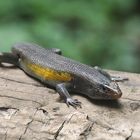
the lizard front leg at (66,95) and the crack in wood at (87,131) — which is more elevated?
the crack in wood at (87,131)

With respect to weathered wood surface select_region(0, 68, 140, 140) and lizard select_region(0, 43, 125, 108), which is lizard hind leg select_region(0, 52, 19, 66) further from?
weathered wood surface select_region(0, 68, 140, 140)

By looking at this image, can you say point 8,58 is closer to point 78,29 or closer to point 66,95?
point 66,95

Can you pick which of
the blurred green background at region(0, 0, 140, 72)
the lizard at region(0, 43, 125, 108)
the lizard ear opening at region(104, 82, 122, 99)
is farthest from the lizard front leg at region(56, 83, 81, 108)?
the blurred green background at region(0, 0, 140, 72)

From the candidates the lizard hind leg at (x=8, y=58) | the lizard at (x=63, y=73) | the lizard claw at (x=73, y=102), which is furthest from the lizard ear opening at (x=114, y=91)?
the lizard hind leg at (x=8, y=58)

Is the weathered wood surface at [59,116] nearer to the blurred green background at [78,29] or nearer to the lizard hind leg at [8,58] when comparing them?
the lizard hind leg at [8,58]

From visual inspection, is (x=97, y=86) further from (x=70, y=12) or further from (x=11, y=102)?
(x=70, y=12)

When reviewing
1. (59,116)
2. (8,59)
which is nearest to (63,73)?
(8,59)
